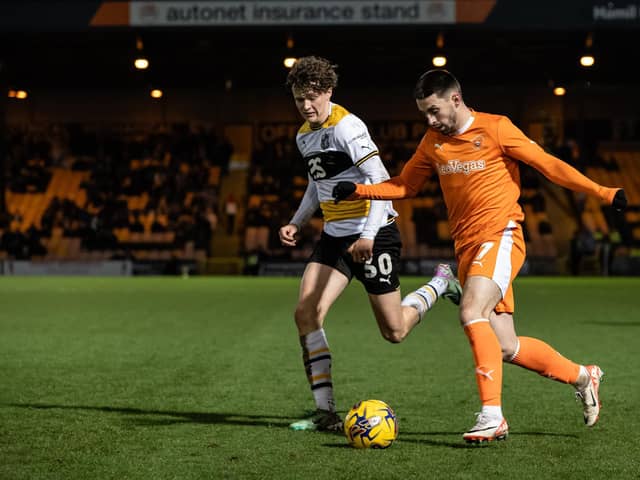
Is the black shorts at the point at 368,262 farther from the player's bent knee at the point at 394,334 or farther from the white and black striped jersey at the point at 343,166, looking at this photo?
the player's bent knee at the point at 394,334

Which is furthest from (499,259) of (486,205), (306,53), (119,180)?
(119,180)

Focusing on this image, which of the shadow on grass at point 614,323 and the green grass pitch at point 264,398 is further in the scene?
the shadow on grass at point 614,323

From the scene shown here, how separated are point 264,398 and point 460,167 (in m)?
2.38

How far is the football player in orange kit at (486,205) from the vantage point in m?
5.30

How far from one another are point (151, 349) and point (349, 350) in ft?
6.29

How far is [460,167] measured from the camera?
5.57 m

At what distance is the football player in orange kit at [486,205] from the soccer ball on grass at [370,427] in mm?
478

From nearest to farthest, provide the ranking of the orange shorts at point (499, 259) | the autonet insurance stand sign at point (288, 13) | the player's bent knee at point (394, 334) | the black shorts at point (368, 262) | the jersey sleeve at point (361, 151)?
the orange shorts at point (499, 259), the jersey sleeve at point (361, 151), the black shorts at point (368, 262), the player's bent knee at point (394, 334), the autonet insurance stand sign at point (288, 13)

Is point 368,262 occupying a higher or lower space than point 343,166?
lower

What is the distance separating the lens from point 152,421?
609 centimetres

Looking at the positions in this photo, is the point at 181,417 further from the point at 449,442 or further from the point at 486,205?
the point at 486,205

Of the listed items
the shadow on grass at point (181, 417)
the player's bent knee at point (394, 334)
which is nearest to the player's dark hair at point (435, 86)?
the player's bent knee at point (394, 334)

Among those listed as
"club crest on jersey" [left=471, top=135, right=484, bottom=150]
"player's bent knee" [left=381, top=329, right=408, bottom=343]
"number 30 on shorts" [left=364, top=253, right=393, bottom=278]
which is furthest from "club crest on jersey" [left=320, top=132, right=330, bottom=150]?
"player's bent knee" [left=381, top=329, right=408, bottom=343]

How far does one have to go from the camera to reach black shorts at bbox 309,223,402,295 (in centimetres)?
612
